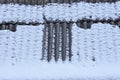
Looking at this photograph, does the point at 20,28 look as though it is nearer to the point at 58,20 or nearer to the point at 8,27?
the point at 8,27

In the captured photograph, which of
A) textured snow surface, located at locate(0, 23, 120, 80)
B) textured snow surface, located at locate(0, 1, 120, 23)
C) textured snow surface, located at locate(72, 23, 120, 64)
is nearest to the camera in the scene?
textured snow surface, located at locate(0, 23, 120, 80)

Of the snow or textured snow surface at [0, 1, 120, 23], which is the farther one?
textured snow surface at [0, 1, 120, 23]

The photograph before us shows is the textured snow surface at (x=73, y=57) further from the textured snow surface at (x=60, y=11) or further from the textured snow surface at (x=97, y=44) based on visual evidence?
the textured snow surface at (x=60, y=11)

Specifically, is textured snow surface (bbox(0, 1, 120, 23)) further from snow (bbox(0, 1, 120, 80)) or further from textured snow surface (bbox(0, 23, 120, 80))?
textured snow surface (bbox(0, 23, 120, 80))

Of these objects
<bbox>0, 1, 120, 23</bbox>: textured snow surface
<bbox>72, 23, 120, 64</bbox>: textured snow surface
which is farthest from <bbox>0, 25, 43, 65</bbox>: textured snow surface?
<bbox>72, 23, 120, 64</bbox>: textured snow surface

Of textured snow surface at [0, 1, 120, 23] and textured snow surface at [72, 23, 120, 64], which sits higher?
textured snow surface at [0, 1, 120, 23]

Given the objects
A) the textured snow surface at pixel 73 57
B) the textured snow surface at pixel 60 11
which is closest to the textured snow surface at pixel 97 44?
the textured snow surface at pixel 73 57

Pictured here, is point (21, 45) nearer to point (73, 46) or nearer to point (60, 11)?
point (73, 46)

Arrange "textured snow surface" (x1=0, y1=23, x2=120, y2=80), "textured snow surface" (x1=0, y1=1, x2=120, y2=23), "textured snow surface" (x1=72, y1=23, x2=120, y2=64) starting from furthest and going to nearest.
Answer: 1. "textured snow surface" (x1=0, y1=1, x2=120, y2=23)
2. "textured snow surface" (x1=72, y1=23, x2=120, y2=64)
3. "textured snow surface" (x1=0, y1=23, x2=120, y2=80)
